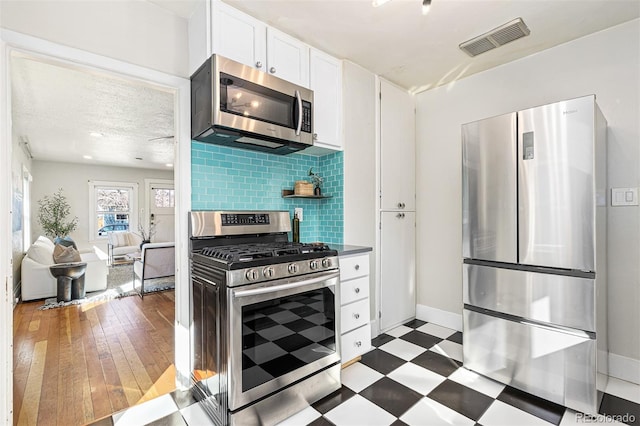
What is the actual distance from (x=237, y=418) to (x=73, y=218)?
8023mm

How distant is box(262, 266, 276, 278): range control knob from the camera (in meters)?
1.65

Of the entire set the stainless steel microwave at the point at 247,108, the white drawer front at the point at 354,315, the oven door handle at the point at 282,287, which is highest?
the stainless steel microwave at the point at 247,108

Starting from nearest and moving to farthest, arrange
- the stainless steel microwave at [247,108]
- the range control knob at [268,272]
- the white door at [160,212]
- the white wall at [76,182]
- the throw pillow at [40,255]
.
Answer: the range control knob at [268,272] < the stainless steel microwave at [247,108] < the throw pillow at [40,255] < the white wall at [76,182] < the white door at [160,212]

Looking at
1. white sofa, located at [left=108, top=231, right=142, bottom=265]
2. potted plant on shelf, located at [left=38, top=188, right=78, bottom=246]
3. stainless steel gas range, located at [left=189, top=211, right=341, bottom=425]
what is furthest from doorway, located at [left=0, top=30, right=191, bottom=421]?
white sofa, located at [left=108, top=231, right=142, bottom=265]

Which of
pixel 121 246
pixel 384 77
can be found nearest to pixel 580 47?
pixel 384 77

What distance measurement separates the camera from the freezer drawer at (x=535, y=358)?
171 cm

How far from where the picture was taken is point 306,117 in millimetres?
2275

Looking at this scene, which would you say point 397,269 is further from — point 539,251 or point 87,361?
point 87,361

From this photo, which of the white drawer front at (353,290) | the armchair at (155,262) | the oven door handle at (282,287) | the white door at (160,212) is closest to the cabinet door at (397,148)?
the white drawer front at (353,290)

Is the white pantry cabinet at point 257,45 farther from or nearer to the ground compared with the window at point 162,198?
farther from the ground

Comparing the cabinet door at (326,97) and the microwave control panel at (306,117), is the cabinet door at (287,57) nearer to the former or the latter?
the cabinet door at (326,97)

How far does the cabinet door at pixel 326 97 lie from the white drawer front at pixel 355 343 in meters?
1.49

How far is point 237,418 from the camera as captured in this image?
1.56 m

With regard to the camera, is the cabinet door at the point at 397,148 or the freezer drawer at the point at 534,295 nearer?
the freezer drawer at the point at 534,295
